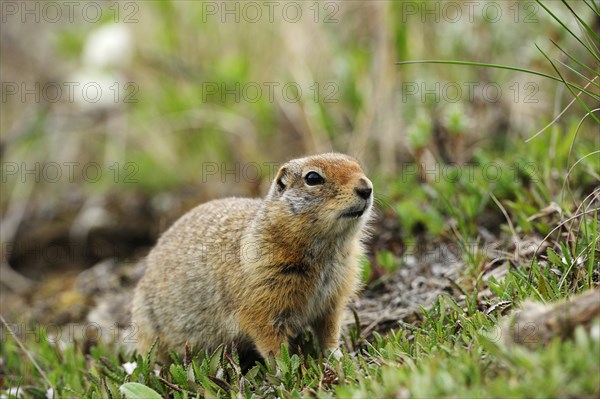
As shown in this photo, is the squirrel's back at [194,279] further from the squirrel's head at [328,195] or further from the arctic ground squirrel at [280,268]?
the squirrel's head at [328,195]

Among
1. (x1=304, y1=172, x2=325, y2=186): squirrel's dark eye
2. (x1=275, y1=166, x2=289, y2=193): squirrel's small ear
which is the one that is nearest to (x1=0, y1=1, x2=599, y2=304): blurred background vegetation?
(x1=275, y1=166, x2=289, y2=193): squirrel's small ear

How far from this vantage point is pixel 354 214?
13.6 ft

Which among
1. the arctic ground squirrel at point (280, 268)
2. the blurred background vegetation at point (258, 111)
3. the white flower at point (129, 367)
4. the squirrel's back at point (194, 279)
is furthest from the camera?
the blurred background vegetation at point (258, 111)

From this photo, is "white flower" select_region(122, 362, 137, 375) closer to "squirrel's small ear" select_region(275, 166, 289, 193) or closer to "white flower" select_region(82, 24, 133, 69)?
"squirrel's small ear" select_region(275, 166, 289, 193)

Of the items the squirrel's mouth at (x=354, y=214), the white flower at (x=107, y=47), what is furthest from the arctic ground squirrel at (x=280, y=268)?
the white flower at (x=107, y=47)

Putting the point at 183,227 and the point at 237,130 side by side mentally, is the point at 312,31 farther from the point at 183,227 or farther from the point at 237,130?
the point at 183,227

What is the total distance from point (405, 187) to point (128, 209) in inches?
138

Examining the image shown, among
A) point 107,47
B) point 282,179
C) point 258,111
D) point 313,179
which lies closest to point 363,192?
point 313,179

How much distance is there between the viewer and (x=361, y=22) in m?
9.03

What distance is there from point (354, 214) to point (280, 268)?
60 cm

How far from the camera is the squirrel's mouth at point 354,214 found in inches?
163

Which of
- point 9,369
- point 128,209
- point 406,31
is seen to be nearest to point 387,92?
point 406,31

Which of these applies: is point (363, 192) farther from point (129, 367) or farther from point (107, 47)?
point (107, 47)

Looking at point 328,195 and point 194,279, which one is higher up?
point 328,195
